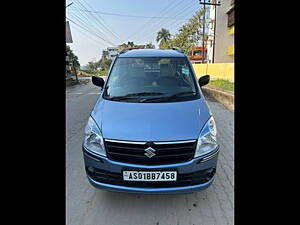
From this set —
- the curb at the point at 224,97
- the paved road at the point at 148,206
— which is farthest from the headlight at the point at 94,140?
the curb at the point at 224,97

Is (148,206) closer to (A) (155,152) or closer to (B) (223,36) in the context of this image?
(A) (155,152)

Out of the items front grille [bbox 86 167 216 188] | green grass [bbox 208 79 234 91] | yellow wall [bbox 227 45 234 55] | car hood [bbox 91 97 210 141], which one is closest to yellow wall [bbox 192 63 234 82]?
green grass [bbox 208 79 234 91]

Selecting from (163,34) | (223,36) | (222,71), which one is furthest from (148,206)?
(163,34)

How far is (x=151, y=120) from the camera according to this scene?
2.18 meters

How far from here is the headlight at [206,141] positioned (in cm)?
208

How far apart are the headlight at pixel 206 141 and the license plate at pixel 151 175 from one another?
13.3 inches

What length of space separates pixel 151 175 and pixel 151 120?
1.87 ft

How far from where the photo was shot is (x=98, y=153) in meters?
2.12

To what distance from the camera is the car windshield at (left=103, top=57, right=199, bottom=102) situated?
2.77 metres
